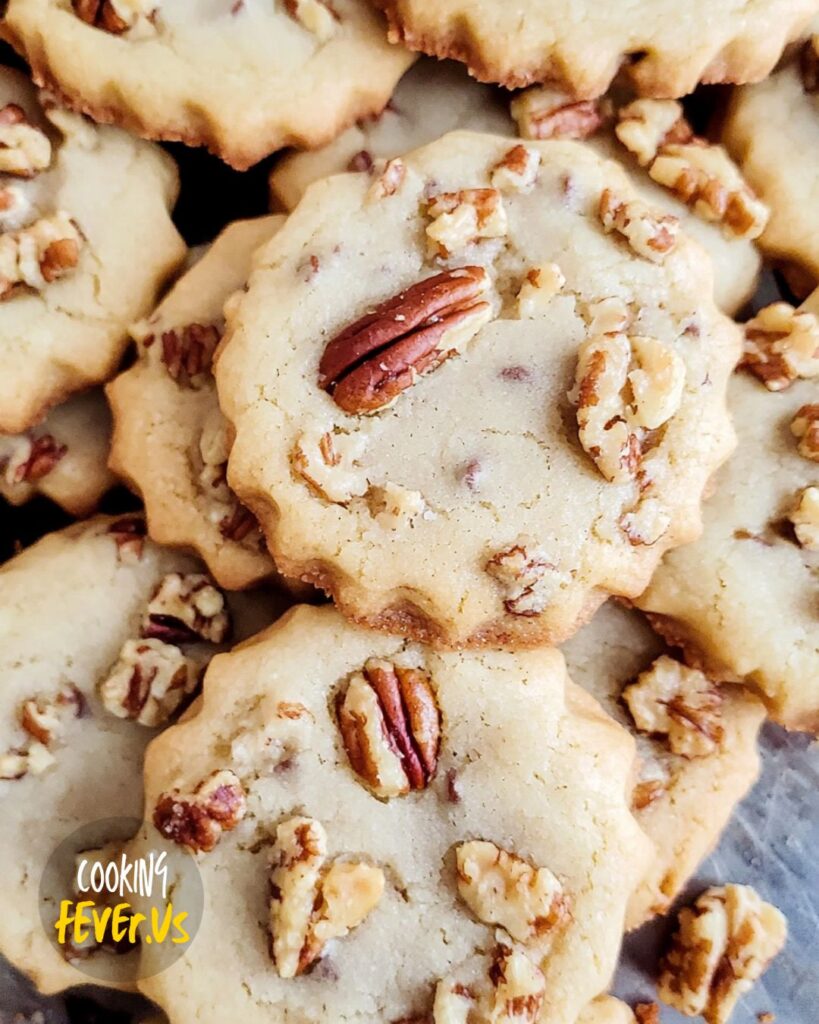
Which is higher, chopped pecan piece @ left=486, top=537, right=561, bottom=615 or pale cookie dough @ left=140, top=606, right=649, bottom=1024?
chopped pecan piece @ left=486, top=537, right=561, bottom=615

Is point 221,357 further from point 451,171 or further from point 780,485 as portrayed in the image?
point 780,485

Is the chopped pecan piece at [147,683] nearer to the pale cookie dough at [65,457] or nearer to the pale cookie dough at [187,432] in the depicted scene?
the pale cookie dough at [187,432]

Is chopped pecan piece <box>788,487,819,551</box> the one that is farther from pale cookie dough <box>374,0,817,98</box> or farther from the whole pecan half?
pale cookie dough <box>374,0,817,98</box>

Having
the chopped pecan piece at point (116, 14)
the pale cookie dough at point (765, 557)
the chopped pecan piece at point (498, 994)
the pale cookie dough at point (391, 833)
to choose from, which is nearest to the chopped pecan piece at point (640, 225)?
the pale cookie dough at point (765, 557)

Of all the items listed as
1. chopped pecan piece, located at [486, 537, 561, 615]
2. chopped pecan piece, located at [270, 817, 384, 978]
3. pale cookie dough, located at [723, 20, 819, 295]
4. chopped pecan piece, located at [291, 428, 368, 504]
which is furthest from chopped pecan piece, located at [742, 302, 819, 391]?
chopped pecan piece, located at [270, 817, 384, 978]

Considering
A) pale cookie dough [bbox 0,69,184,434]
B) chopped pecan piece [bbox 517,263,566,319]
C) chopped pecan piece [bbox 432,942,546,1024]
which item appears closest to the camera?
chopped pecan piece [bbox 432,942,546,1024]

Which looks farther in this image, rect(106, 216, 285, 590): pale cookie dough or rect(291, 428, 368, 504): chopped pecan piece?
rect(106, 216, 285, 590): pale cookie dough
